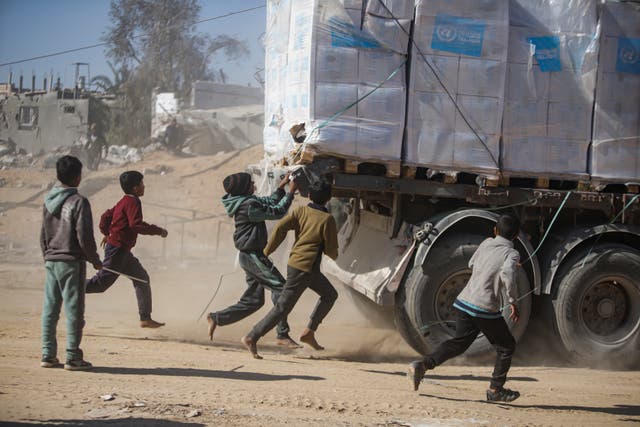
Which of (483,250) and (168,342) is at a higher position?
(483,250)

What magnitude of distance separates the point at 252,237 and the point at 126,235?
1.47m

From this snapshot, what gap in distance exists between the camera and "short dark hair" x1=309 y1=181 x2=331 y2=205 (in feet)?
22.8

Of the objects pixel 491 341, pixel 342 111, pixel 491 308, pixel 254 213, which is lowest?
pixel 491 341

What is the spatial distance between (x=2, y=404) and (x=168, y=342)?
2733mm

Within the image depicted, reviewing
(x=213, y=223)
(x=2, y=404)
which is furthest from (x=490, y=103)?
(x=213, y=223)

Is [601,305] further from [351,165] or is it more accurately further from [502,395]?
[351,165]

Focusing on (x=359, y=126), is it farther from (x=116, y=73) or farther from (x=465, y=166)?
(x=116, y=73)

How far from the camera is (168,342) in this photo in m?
7.81

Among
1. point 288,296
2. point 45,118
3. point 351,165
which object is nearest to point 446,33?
point 351,165

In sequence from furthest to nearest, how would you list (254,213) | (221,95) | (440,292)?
(221,95), (440,292), (254,213)

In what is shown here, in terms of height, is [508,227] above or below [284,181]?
below

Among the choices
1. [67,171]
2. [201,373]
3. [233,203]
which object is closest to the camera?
[67,171]

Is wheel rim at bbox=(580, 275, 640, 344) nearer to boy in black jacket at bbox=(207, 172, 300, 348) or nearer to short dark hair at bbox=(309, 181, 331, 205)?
short dark hair at bbox=(309, 181, 331, 205)

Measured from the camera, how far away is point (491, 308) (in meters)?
6.02
